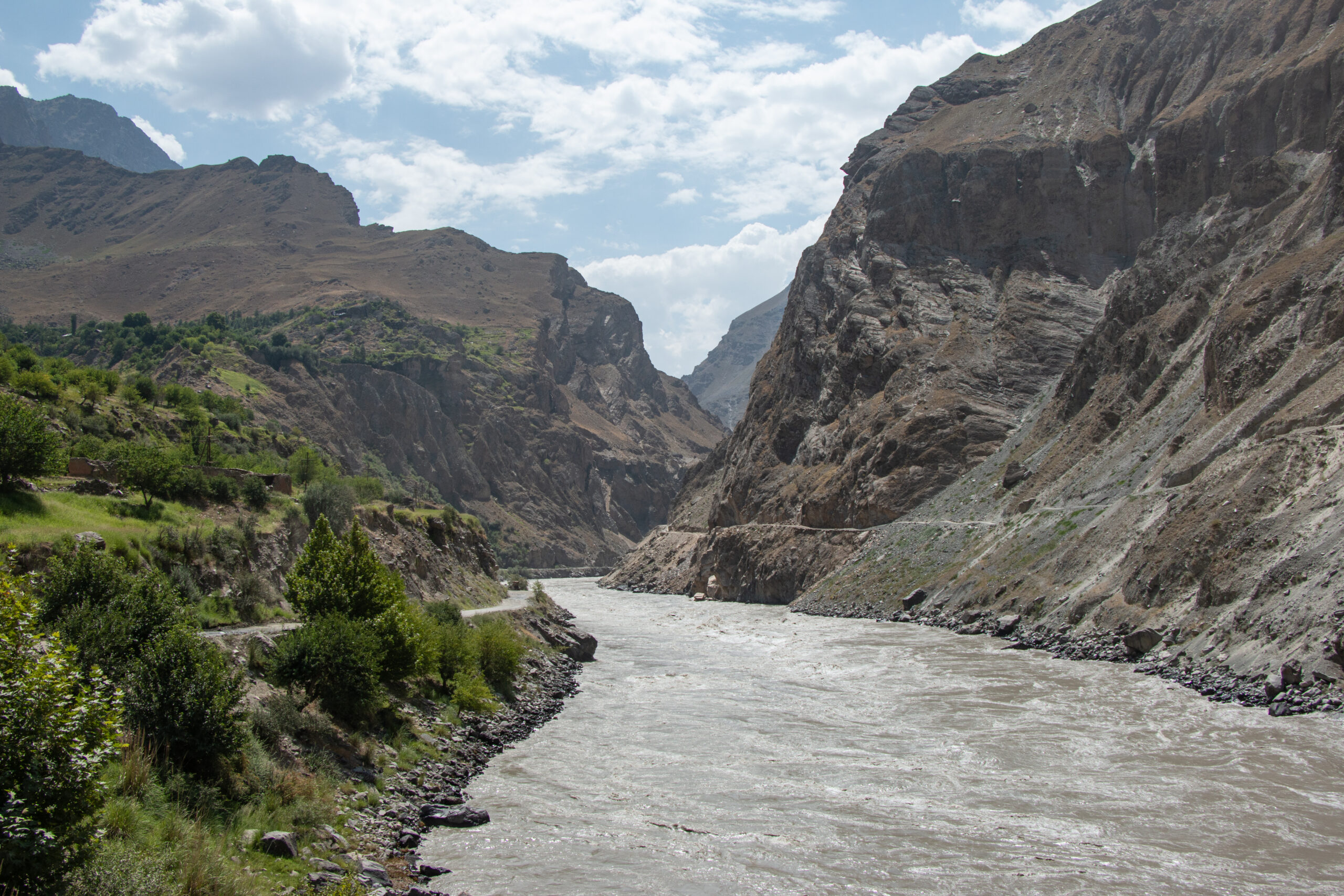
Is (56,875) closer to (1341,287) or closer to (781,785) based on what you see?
(781,785)

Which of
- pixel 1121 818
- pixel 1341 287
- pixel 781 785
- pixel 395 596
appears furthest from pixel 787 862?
pixel 1341 287

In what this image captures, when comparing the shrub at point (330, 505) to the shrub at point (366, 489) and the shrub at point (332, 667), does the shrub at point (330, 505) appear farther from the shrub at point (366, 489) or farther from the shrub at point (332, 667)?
the shrub at point (332, 667)

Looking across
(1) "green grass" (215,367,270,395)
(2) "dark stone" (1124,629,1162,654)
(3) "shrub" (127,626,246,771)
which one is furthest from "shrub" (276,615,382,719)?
(1) "green grass" (215,367,270,395)

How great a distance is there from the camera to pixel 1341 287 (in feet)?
153

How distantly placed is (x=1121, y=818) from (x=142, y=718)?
761 inches

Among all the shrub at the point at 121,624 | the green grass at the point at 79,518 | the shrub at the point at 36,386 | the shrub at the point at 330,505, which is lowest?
the shrub at the point at 121,624

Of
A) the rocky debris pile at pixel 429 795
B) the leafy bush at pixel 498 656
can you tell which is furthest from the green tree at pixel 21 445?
the rocky debris pile at pixel 429 795

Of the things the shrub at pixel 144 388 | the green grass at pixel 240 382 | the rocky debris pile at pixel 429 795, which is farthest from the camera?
the green grass at pixel 240 382

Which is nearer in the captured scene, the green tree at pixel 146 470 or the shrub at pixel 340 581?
the shrub at pixel 340 581

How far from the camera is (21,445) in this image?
101 ft

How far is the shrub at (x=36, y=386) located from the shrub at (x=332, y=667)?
109 feet

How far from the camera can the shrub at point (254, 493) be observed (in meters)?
45.1

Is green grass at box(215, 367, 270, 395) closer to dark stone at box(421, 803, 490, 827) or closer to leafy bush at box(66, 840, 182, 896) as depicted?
dark stone at box(421, 803, 490, 827)

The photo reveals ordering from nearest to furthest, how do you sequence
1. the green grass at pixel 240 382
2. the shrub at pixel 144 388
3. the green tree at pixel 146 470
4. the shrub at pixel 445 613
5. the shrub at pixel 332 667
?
the shrub at pixel 332 667, the green tree at pixel 146 470, the shrub at pixel 445 613, the shrub at pixel 144 388, the green grass at pixel 240 382
